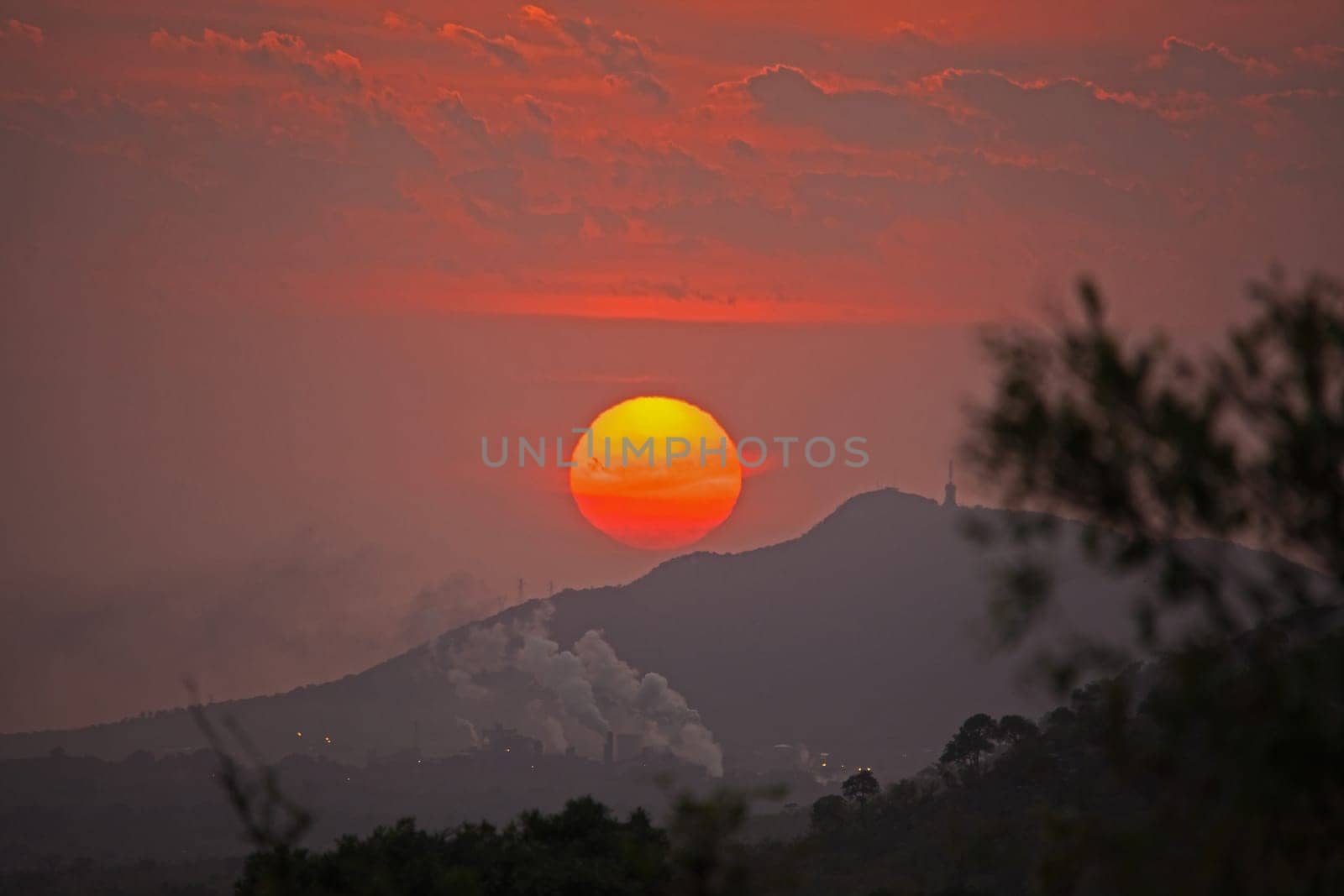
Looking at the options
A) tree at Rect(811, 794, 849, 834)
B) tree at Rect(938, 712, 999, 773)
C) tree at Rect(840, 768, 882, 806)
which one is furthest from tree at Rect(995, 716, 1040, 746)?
tree at Rect(811, 794, 849, 834)

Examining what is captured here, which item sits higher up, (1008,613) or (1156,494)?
(1156,494)

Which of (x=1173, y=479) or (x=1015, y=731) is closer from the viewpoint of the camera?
(x=1173, y=479)

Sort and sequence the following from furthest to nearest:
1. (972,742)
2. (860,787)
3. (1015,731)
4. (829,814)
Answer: (860,787) < (829,814) < (1015,731) < (972,742)

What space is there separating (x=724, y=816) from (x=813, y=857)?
75.7 meters

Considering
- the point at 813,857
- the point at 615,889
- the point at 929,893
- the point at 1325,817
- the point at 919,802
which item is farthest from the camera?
the point at 919,802

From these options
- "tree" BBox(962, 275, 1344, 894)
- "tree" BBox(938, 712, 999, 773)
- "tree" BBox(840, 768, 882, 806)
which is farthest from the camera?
"tree" BBox(840, 768, 882, 806)

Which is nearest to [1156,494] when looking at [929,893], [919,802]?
[929,893]

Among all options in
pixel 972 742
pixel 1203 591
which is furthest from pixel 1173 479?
pixel 972 742

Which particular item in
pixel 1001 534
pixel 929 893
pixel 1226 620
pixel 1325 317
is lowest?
pixel 929 893

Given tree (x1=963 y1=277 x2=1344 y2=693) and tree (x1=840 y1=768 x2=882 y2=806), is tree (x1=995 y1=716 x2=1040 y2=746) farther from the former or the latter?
tree (x1=963 y1=277 x2=1344 y2=693)

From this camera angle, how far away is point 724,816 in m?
17.5

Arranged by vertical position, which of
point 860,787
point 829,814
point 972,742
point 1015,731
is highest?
point 1015,731

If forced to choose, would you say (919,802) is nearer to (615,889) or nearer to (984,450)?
(615,889)

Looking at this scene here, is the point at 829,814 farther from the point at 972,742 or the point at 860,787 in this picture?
the point at 972,742
